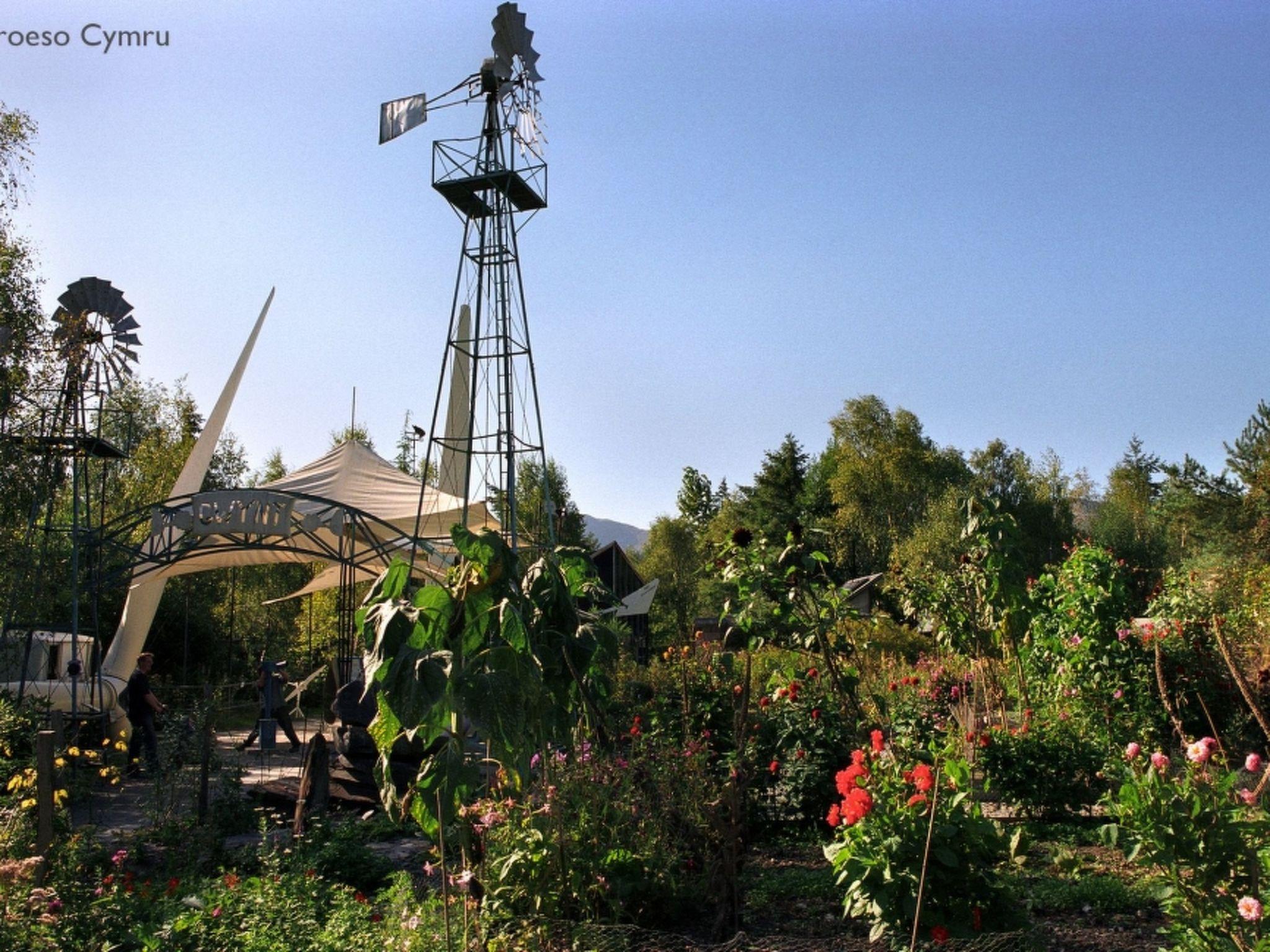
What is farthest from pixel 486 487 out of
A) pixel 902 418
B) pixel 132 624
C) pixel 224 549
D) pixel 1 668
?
pixel 902 418

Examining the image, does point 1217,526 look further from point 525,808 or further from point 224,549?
point 525,808

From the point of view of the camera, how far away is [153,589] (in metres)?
14.3

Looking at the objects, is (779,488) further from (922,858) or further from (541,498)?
(922,858)

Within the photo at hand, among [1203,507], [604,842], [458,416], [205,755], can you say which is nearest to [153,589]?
[458,416]

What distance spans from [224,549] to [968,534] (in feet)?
26.2

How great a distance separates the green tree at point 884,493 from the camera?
4025 centimetres

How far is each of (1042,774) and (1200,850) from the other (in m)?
3.35

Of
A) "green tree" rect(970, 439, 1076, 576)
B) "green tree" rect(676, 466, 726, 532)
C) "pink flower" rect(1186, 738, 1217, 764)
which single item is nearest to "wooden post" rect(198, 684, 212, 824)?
"pink flower" rect(1186, 738, 1217, 764)

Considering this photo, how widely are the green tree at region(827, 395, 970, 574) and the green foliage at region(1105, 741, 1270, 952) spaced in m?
36.3

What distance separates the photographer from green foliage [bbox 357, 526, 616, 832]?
3.55 metres

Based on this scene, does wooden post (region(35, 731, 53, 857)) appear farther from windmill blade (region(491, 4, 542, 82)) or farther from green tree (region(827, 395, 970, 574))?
green tree (region(827, 395, 970, 574))

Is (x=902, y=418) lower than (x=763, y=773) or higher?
higher

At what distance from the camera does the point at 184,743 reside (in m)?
8.09

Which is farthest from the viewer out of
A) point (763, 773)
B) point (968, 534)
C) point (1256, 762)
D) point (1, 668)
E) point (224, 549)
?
point (1, 668)
